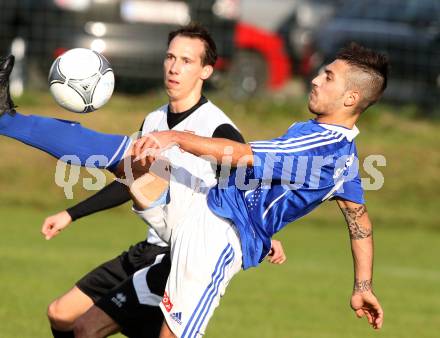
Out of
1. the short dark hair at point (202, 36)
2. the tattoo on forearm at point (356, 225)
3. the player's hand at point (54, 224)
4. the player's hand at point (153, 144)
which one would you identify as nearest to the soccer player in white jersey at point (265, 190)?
the tattoo on forearm at point (356, 225)

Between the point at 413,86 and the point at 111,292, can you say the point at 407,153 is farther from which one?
the point at 111,292

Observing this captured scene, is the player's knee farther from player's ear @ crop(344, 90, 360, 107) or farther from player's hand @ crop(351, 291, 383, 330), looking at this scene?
player's ear @ crop(344, 90, 360, 107)

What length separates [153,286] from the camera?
242 inches

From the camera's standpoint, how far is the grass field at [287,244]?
8969 mm

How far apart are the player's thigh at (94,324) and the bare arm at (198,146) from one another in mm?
1319

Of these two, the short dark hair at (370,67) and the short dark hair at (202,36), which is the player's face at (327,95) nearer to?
A: the short dark hair at (370,67)

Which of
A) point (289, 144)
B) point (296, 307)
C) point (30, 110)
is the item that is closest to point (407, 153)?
point (30, 110)

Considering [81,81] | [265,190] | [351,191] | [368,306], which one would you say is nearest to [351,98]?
[351,191]

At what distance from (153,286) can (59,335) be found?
28.7 inches

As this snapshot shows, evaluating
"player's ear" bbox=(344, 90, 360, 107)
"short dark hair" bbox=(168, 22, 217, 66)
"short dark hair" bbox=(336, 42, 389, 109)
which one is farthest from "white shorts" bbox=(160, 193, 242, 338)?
"short dark hair" bbox=(168, 22, 217, 66)

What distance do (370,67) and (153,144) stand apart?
4.21 feet

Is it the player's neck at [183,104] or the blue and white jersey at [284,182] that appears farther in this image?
the player's neck at [183,104]

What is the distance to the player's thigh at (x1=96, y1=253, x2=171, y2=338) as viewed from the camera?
616 cm

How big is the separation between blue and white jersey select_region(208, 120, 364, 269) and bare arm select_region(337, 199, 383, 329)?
0.26m
